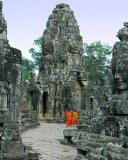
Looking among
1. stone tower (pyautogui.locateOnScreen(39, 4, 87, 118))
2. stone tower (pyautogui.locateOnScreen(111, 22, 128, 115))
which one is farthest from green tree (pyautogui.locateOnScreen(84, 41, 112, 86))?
stone tower (pyautogui.locateOnScreen(111, 22, 128, 115))

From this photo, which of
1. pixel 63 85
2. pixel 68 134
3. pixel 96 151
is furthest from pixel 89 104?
pixel 96 151

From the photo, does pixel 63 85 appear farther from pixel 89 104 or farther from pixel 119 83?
pixel 119 83

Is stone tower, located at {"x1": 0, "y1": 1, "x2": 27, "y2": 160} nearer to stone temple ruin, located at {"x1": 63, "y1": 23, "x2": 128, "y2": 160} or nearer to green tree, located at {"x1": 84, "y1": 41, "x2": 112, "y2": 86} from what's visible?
stone temple ruin, located at {"x1": 63, "y1": 23, "x2": 128, "y2": 160}

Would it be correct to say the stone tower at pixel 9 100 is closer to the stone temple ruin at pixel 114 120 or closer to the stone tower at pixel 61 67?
the stone temple ruin at pixel 114 120

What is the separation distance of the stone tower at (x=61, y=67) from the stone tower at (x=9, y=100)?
19994mm

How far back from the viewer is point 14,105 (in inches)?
236

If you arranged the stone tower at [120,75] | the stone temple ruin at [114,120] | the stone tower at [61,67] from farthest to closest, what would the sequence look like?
the stone tower at [61,67], the stone tower at [120,75], the stone temple ruin at [114,120]

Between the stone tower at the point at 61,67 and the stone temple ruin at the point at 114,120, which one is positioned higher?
the stone tower at the point at 61,67

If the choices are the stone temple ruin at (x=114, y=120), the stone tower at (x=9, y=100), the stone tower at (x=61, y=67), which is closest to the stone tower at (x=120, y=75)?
the stone temple ruin at (x=114, y=120)

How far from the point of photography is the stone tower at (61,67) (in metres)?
26.4

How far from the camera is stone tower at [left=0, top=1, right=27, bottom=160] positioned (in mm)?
5574

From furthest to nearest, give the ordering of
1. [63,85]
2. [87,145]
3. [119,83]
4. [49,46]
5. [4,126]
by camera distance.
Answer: [49,46] < [63,85] < [119,83] < [4,126] < [87,145]

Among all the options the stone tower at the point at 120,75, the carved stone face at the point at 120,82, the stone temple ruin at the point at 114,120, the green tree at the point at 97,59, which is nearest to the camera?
the stone temple ruin at the point at 114,120

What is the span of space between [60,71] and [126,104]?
2104cm
